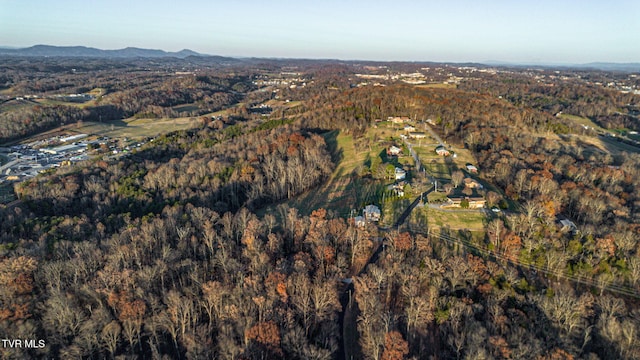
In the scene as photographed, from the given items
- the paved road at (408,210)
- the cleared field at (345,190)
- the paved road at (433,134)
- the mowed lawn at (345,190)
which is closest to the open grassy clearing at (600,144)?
the paved road at (433,134)

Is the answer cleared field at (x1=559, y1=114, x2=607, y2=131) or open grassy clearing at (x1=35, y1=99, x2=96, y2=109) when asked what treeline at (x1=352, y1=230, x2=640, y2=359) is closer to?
cleared field at (x1=559, y1=114, x2=607, y2=131)

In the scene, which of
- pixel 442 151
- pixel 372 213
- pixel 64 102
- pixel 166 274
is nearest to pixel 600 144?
pixel 442 151

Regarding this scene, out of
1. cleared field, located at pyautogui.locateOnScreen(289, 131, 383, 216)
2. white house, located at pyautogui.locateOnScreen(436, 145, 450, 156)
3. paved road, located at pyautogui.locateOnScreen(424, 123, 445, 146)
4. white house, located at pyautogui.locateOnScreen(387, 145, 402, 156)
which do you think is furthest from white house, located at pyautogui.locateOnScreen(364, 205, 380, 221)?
paved road, located at pyautogui.locateOnScreen(424, 123, 445, 146)

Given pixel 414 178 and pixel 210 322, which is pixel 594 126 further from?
pixel 210 322

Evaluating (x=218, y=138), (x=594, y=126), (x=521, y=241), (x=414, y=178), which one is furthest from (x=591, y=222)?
(x=594, y=126)

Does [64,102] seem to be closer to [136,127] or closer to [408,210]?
[136,127]
